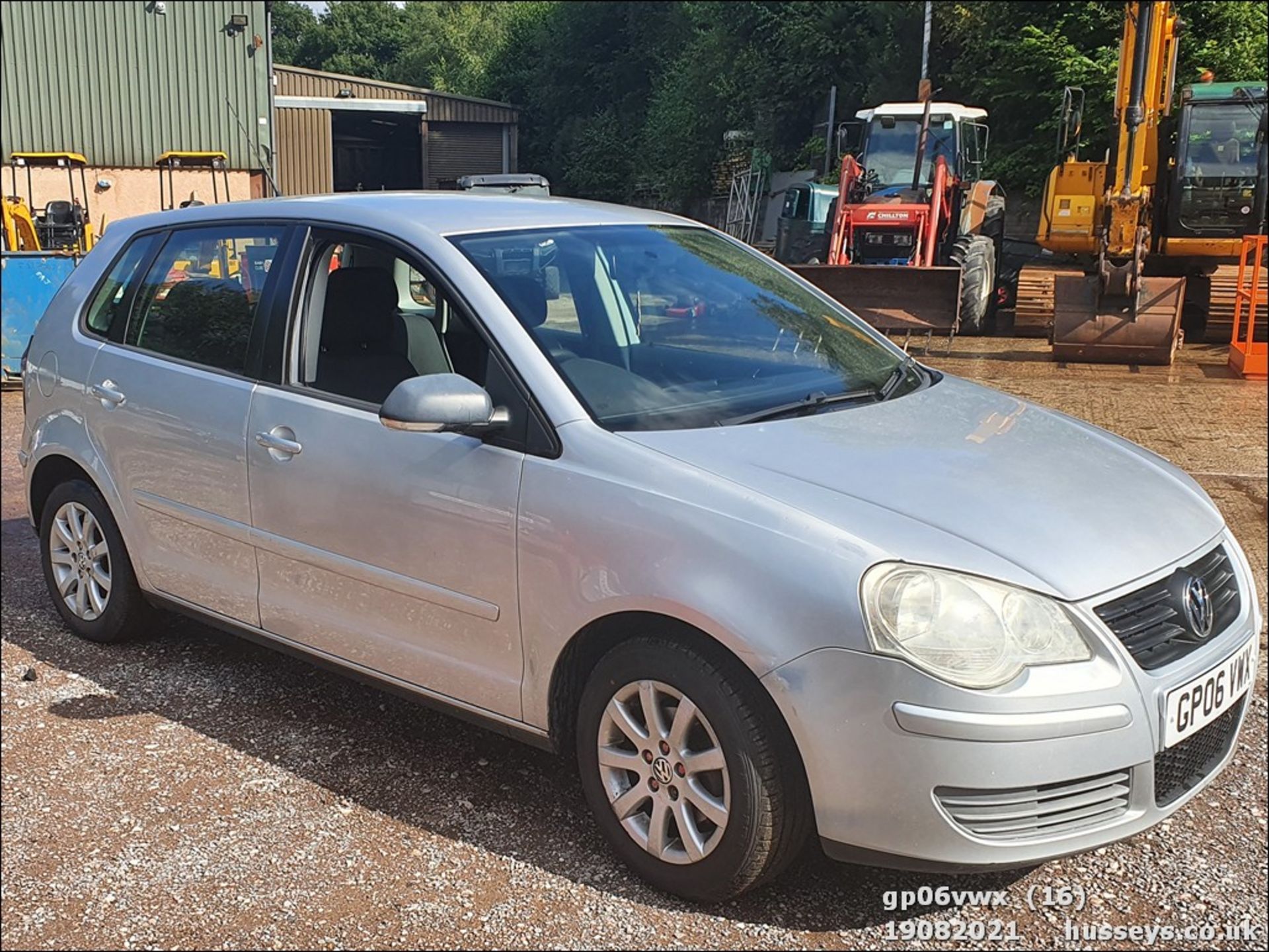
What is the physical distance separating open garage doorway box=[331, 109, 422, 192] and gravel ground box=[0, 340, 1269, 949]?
13.8 meters

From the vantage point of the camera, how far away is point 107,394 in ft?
14.8

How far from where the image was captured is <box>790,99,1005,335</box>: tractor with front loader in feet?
45.4

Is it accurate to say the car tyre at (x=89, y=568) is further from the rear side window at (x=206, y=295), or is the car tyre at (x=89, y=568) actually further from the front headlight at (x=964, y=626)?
the front headlight at (x=964, y=626)

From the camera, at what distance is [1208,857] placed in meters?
3.31

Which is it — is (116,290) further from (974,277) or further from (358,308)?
(974,277)

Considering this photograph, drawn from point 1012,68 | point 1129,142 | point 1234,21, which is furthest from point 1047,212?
point 1012,68

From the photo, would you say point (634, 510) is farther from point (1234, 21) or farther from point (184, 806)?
point (1234, 21)

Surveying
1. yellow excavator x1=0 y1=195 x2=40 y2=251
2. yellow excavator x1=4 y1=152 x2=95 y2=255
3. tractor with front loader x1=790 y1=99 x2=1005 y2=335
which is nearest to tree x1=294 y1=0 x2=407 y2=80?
yellow excavator x1=4 y1=152 x2=95 y2=255

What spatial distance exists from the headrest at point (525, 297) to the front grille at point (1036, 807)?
1689mm

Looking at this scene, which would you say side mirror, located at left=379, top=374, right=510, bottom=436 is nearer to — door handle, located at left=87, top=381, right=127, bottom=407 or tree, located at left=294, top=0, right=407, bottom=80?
door handle, located at left=87, top=381, right=127, bottom=407

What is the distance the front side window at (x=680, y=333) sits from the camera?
339 centimetres

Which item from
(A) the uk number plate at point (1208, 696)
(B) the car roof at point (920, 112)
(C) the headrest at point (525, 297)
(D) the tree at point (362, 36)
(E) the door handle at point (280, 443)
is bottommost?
(A) the uk number plate at point (1208, 696)

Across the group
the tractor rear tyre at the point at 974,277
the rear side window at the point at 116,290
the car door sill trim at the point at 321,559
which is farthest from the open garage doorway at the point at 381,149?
the car door sill trim at the point at 321,559

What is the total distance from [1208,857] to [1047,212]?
14264 mm
